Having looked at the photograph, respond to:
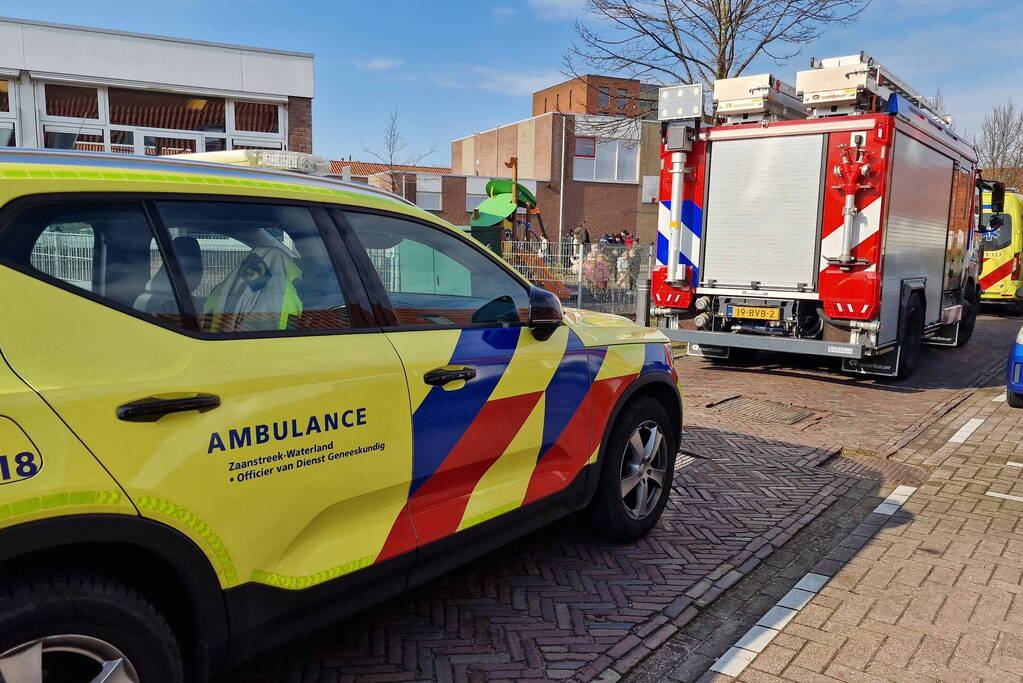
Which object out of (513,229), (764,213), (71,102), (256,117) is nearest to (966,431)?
(764,213)

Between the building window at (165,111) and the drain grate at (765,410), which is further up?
the building window at (165,111)

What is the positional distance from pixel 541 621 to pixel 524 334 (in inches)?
49.2

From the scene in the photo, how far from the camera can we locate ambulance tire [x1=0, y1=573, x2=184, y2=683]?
1.76 metres

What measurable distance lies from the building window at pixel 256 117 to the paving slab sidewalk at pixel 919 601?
50.7 feet

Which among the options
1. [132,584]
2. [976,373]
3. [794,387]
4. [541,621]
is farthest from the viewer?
[976,373]

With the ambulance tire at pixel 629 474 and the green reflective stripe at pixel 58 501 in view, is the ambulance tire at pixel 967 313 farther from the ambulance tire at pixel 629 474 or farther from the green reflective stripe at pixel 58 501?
the green reflective stripe at pixel 58 501

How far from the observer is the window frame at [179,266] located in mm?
1924

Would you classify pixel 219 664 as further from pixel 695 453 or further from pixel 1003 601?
pixel 695 453

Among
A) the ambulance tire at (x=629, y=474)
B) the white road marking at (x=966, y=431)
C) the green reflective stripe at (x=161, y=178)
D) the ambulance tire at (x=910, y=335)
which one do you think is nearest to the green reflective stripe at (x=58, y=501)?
the green reflective stripe at (x=161, y=178)

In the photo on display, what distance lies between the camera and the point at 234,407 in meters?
2.16

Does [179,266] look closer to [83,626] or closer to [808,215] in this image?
[83,626]

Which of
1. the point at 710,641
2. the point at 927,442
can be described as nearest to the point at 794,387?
the point at 927,442

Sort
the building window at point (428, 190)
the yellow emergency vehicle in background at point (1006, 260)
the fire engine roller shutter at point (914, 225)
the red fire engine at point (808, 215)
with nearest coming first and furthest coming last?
the red fire engine at point (808, 215) < the fire engine roller shutter at point (914, 225) < the yellow emergency vehicle in background at point (1006, 260) < the building window at point (428, 190)

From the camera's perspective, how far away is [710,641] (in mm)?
3271
